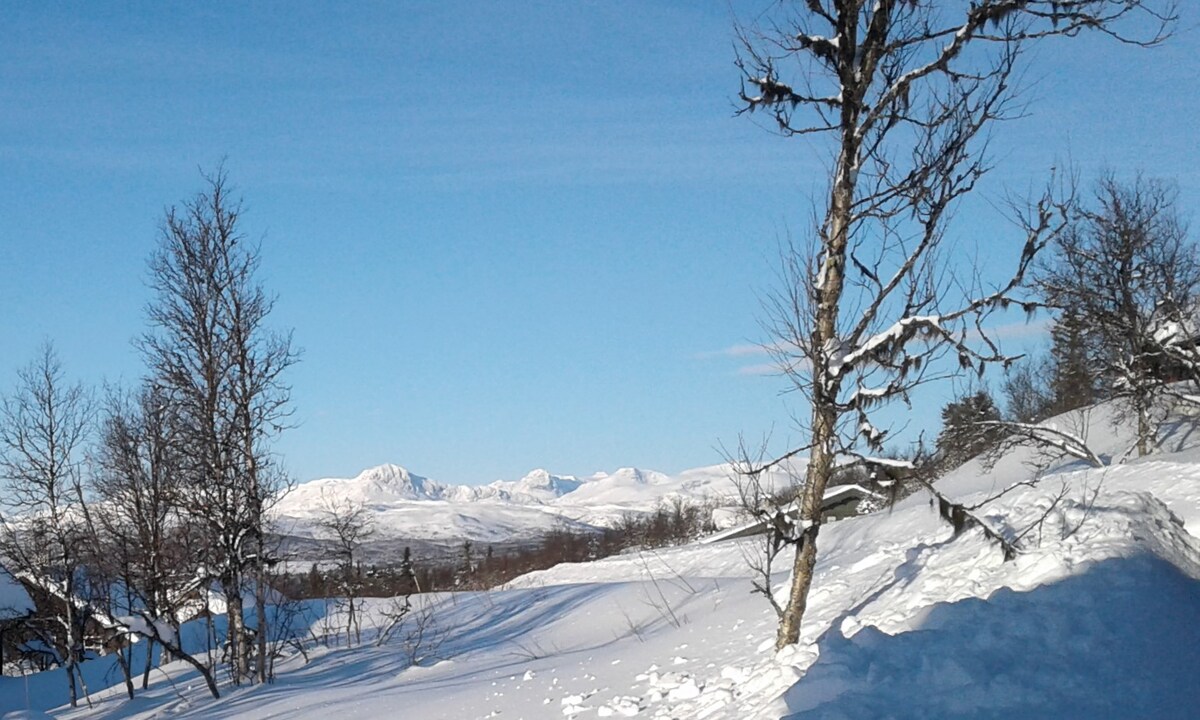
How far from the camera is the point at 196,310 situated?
56.6 ft

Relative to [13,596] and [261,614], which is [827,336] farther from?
[13,596]

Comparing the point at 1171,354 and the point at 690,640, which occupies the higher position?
the point at 1171,354

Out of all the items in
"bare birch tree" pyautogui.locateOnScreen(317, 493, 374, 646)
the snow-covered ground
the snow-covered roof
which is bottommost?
the snow-covered ground

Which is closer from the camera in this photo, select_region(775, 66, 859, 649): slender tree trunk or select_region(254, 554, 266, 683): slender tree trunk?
select_region(775, 66, 859, 649): slender tree trunk

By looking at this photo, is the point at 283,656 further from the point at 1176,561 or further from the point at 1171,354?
the point at 1171,354

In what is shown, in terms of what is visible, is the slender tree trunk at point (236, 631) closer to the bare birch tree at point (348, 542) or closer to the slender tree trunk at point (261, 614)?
the slender tree trunk at point (261, 614)

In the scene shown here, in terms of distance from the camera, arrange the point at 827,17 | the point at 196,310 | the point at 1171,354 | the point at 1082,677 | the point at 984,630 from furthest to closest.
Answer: the point at 1171,354
the point at 196,310
the point at 827,17
the point at 984,630
the point at 1082,677

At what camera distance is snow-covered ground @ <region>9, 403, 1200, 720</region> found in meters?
5.83

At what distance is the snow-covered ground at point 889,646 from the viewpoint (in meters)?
5.83

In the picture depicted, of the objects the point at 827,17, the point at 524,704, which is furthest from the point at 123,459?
the point at 827,17

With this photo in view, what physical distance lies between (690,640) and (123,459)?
19.5 m

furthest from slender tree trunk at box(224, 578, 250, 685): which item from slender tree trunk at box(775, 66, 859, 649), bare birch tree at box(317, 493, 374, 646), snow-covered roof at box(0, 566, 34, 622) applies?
snow-covered roof at box(0, 566, 34, 622)

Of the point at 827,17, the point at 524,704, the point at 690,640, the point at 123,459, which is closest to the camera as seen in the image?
the point at 827,17

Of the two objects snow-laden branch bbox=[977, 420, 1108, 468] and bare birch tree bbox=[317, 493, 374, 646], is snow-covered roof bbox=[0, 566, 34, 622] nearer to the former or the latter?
bare birch tree bbox=[317, 493, 374, 646]
